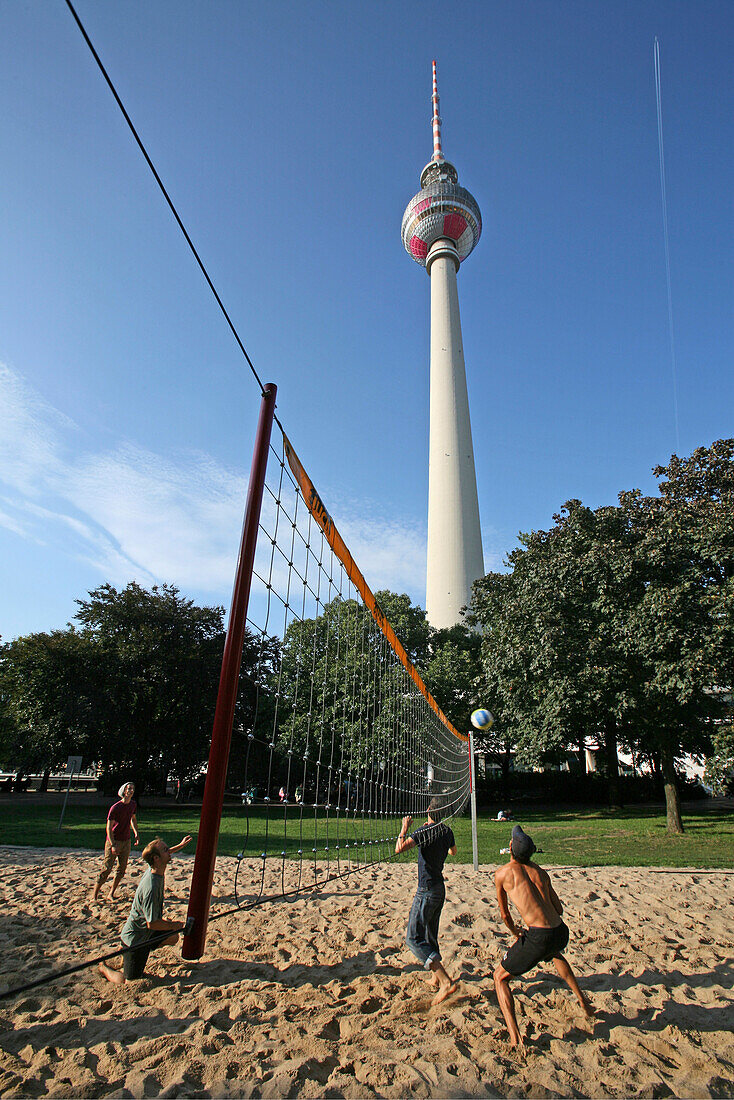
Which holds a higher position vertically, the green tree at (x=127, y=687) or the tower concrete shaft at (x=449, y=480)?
the tower concrete shaft at (x=449, y=480)

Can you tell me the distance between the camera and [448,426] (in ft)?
114

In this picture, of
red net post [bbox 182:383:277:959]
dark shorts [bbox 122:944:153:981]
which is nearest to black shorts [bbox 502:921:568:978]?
red net post [bbox 182:383:277:959]

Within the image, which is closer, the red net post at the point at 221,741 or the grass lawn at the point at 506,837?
the red net post at the point at 221,741

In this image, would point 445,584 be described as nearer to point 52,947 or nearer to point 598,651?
point 598,651

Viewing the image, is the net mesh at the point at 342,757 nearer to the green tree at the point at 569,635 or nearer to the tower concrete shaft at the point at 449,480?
the green tree at the point at 569,635

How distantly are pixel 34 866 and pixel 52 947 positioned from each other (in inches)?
177

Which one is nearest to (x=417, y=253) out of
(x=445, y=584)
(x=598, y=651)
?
(x=445, y=584)

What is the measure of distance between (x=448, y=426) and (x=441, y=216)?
1743 cm

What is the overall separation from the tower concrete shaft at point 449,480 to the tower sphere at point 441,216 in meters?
6.10

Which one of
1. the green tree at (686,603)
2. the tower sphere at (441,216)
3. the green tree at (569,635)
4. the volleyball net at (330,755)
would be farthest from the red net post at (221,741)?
the tower sphere at (441,216)

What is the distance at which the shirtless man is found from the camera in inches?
137

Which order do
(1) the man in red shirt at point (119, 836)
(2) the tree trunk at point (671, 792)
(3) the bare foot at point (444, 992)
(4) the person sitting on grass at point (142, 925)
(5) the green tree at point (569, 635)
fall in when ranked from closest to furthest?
(3) the bare foot at point (444, 992), (4) the person sitting on grass at point (142, 925), (1) the man in red shirt at point (119, 836), (5) the green tree at point (569, 635), (2) the tree trunk at point (671, 792)

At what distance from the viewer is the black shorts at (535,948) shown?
3.48 m

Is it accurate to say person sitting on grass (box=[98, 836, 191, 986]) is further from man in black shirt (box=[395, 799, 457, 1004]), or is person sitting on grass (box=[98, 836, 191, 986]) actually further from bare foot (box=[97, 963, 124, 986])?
man in black shirt (box=[395, 799, 457, 1004])
